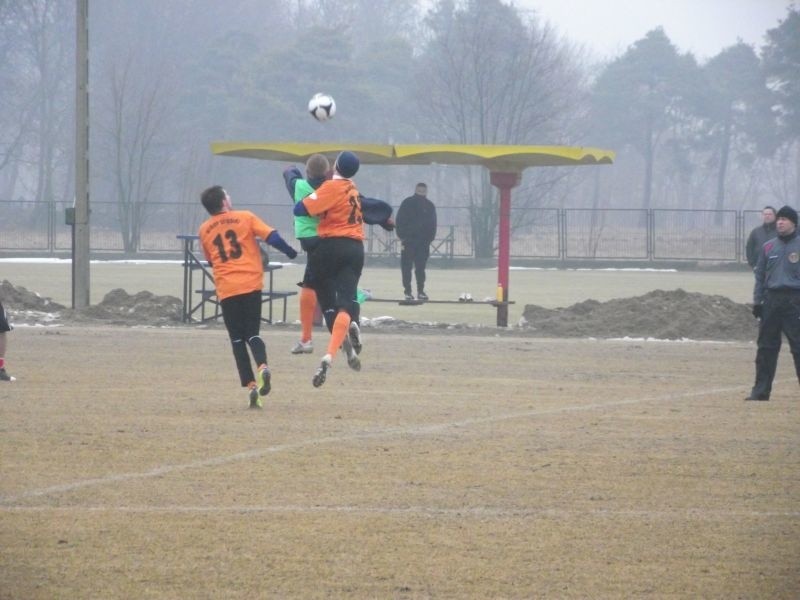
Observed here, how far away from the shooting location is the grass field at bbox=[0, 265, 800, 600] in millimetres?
6371

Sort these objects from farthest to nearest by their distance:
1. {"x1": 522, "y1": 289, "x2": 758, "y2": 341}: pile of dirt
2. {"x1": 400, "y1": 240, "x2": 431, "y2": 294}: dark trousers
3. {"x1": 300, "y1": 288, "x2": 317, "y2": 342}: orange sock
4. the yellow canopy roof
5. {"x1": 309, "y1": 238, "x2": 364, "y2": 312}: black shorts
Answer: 1. {"x1": 400, "y1": 240, "x2": 431, "y2": 294}: dark trousers
2. the yellow canopy roof
3. {"x1": 522, "y1": 289, "x2": 758, "y2": 341}: pile of dirt
4. {"x1": 300, "y1": 288, "x2": 317, "y2": 342}: orange sock
5. {"x1": 309, "y1": 238, "x2": 364, "y2": 312}: black shorts

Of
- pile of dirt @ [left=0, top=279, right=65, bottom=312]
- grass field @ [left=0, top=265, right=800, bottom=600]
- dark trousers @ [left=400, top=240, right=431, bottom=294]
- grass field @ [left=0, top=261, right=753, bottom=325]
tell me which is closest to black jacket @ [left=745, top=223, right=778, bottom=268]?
grass field @ [left=0, top=261, right=753, bottom=325]

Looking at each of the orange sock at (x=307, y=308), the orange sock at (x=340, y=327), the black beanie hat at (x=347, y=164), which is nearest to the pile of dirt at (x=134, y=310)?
the orange sock at (x=307, y=308)

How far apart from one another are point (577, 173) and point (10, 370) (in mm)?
79813

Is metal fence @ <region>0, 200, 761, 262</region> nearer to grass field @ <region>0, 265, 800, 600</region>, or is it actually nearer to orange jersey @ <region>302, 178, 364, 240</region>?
grass field @ <region>0, 265, 800, 600</region>

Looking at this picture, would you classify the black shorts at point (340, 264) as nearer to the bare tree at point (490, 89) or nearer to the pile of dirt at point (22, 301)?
the pile of dirt at point (22, 301)

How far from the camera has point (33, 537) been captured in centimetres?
698

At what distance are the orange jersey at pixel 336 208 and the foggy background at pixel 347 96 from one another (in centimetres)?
4299

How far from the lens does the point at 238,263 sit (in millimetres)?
11172

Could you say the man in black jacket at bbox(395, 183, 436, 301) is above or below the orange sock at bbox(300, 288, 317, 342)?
above

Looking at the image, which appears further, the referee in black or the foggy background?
the foggy background

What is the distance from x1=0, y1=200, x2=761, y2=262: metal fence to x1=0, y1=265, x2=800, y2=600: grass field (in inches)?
1458

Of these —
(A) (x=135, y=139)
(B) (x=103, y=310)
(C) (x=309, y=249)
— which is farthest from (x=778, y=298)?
(A) (x=135, y=139)

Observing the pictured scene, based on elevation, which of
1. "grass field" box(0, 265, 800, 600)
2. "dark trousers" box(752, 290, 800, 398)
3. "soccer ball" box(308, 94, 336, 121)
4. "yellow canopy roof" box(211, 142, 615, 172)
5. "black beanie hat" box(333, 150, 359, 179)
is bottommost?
"grass field" box(0, 265, 800, 600)
